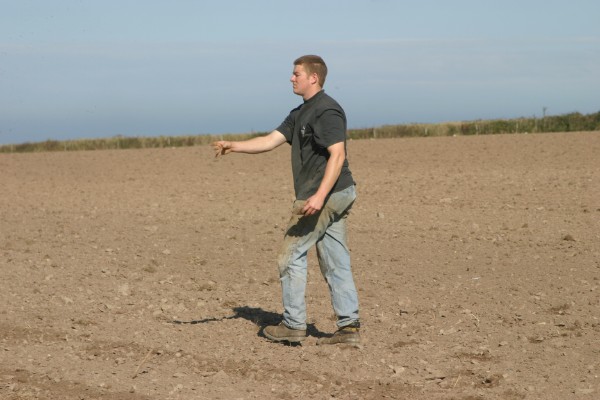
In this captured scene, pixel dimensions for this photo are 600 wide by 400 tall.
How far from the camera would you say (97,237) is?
13.5m

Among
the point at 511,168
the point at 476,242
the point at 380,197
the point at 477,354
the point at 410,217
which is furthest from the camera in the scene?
the point at 511,168

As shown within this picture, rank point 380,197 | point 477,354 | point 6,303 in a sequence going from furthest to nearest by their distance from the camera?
point 380,197 < point 6,303 < point 477,354

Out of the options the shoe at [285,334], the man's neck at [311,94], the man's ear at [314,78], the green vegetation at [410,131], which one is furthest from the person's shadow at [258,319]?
the green vegetation at [410,131]

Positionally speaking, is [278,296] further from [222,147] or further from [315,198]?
[315,198]

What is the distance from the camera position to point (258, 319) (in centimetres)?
870

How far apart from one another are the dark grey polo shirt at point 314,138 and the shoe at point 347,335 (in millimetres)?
931

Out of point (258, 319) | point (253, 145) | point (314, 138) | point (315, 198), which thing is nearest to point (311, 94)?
point (314, 138)

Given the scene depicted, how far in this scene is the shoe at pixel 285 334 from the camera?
770 centimetres

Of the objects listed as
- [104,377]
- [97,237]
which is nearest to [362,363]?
[104,377]

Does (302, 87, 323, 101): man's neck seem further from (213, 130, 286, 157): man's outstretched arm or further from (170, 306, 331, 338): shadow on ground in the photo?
(170, 306, 331, 338): shadow on ground

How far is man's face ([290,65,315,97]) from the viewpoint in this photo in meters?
7.41

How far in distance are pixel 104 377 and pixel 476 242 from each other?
6.65m

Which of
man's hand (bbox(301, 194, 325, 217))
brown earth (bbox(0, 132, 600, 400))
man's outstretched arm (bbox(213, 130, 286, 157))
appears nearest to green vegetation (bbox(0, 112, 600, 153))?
brown earth (bbox(0, 132, 600, 400))

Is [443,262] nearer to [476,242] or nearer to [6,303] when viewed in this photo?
[476,242]
